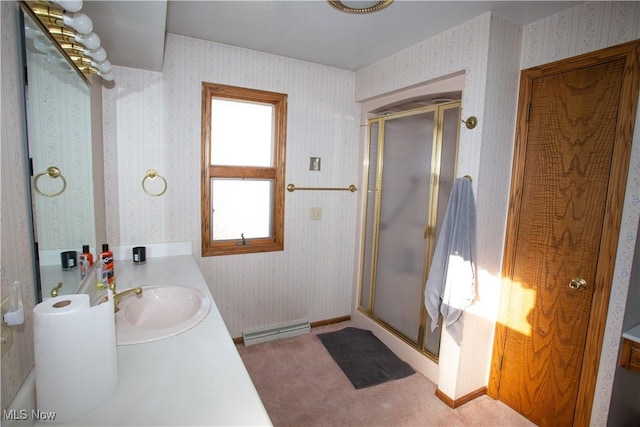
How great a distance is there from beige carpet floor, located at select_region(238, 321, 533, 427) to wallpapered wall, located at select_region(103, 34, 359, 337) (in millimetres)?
531

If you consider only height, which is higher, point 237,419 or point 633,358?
point 237,419

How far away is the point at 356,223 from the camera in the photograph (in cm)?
315

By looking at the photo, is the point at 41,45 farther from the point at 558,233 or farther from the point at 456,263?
the point at 558,233

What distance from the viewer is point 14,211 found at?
85 centimetres

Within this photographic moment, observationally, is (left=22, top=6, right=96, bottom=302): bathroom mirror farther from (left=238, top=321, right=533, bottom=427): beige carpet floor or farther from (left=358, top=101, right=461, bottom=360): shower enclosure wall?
(left=358, top=101, right=461, bottom=360): shower enclosure wall

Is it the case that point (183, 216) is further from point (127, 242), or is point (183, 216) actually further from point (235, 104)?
point (235, 104)

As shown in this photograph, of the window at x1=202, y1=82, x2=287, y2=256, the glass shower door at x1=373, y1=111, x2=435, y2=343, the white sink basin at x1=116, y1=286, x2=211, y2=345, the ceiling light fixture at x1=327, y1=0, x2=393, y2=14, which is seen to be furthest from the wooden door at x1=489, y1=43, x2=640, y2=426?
the white sink basin at x1=116, y1=286, x2=211, y2=345

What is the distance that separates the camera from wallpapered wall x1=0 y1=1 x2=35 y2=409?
0.79 m

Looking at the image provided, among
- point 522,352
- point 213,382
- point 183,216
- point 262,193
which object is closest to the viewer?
point 213,382

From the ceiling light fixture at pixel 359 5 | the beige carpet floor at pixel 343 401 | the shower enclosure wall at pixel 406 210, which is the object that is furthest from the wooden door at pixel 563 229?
the ceiling light fixture at pixel 359 5

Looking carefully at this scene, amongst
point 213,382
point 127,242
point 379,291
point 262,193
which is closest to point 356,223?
point 379,291

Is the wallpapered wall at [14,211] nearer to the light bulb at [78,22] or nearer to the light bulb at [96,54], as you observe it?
the light bulb at [78,22]

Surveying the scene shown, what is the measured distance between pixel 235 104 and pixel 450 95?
165 cm

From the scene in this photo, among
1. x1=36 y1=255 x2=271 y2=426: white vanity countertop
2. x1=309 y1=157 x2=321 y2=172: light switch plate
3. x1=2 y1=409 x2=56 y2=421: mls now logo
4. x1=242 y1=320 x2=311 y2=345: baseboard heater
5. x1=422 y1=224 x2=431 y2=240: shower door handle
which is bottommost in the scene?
x1=242 y1=320 x2=311 y2=345: baseboard heater
